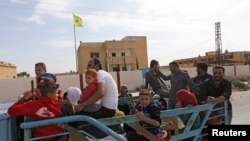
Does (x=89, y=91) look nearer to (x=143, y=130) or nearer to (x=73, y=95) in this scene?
(x=143, y=130)

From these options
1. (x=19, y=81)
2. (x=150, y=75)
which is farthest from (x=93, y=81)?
(x=19, y=81)

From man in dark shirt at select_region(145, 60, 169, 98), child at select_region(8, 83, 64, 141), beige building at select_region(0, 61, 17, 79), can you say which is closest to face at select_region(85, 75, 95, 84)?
child at select_region(8, 83, 64, 141)

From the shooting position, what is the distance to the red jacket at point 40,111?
2857 millimetres

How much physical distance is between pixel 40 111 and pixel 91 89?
614mm

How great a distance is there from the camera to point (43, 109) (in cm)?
293

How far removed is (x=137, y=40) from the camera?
183 ft

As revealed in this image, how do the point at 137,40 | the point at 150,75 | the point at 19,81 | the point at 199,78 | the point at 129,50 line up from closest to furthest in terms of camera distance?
1. the point at 199,78
2. the point at 150,75
3. the point at 19,81
4. the point at 129,50
5. the point at 137,40

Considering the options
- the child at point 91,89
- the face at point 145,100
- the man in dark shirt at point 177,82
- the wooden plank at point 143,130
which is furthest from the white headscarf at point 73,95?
the man in dark shirt at point 177,82

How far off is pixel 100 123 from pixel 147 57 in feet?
178

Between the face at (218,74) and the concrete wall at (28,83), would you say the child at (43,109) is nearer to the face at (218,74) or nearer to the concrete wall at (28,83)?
the face at (218,74)

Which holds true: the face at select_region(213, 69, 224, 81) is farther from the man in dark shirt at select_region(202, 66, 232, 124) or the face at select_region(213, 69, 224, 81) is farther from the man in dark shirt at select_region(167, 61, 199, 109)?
the man in dark shirt at select_region(167, 61, 199, 109)

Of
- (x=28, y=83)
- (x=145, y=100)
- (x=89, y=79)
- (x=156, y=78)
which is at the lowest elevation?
(x=28, y=83)

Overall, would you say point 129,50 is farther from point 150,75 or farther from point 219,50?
point 150,75

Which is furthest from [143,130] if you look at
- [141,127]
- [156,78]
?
Answer: [156,78]
